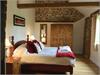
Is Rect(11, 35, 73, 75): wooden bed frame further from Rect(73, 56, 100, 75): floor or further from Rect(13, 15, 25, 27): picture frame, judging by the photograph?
Rect(13, 15, 25, 27): picture frame

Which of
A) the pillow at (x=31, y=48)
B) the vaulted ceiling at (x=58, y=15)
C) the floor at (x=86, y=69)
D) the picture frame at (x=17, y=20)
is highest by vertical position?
the vaulted ceiling at (x=58, y=15)

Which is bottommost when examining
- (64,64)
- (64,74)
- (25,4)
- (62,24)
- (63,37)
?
(64,74)

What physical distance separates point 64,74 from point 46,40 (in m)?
4.61

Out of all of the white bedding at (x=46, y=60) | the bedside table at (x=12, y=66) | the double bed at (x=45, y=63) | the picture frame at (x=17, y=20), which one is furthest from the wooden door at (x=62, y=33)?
the bedside table at (x=12, y=66)

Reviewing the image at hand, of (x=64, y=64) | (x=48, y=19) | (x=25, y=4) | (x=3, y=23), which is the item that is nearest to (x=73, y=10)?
(x=48, y=19)

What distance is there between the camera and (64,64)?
4328mm

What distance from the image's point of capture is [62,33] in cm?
866

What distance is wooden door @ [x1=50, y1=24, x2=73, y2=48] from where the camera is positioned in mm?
8602

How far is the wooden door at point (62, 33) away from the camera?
8602 millimetres

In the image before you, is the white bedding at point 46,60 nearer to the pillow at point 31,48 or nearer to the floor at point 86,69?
Result: the pillow at point 31,48

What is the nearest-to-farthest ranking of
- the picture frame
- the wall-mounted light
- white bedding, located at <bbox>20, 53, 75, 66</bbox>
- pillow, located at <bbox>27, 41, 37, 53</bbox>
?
the wall-mounted light
white bedding, located at <bbox>20, 53, 75, 66</bbox>
pillow, located at <bbox>27, 41, 37, 53</bbox>
the picture frame

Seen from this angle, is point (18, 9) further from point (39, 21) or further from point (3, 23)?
point (3, 23)

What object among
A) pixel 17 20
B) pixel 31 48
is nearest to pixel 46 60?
pixel 31 48

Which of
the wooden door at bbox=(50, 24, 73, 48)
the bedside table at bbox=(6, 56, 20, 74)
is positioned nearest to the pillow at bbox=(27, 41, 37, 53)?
the bedside table at bbox=(6, 56, 20, 74)
